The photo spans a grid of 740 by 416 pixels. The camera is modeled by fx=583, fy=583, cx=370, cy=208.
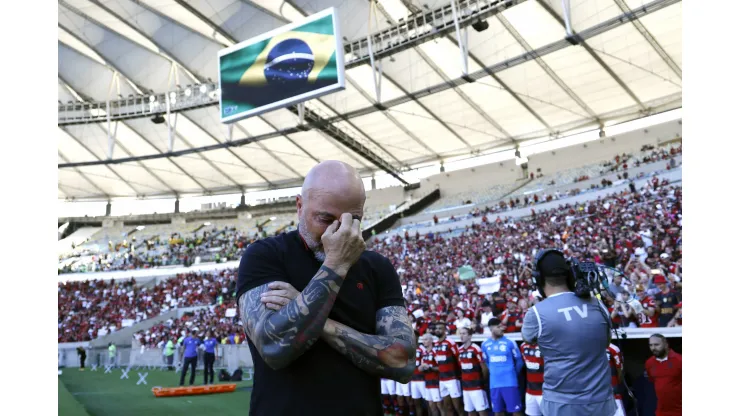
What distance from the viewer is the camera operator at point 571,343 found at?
3.87 meters

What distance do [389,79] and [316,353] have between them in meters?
31.7

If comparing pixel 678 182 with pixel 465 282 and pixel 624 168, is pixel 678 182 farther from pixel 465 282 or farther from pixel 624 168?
pixel 465 282

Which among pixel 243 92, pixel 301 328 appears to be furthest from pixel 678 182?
pixel 301 328

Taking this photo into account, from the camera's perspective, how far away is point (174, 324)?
29.3 m

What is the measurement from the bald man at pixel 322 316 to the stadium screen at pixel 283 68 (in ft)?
48.9

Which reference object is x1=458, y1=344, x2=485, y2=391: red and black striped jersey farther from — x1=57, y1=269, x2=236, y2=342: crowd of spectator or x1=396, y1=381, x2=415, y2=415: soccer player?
x1=57, y1=269, x2=236, y2=342: crowd of spectator

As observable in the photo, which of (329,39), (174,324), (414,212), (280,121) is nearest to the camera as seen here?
(329,39)

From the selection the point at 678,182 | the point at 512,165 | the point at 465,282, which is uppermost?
the point at 512,165

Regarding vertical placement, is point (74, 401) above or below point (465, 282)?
below

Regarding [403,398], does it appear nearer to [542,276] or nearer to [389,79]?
[542,276]

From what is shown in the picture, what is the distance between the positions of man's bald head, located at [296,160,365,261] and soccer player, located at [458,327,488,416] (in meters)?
7.27

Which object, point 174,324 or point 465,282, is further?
point 174,324

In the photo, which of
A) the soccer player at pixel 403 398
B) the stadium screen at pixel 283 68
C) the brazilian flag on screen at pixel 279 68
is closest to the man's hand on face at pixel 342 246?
the soccer player at pixel 403 398

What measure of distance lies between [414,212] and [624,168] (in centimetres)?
1652
